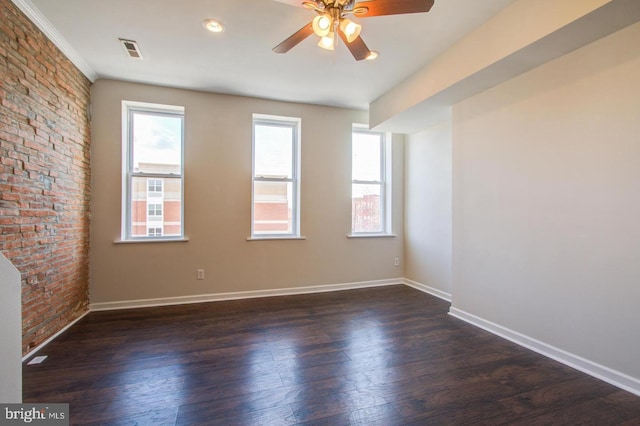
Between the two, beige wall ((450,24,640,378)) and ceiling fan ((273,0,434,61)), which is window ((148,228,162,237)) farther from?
beige wall ((450,24,640,378))

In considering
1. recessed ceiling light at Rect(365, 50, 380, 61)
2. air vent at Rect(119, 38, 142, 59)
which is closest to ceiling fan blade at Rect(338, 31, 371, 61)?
recessed ceiling light at Rect(365, 50, 380, 61)


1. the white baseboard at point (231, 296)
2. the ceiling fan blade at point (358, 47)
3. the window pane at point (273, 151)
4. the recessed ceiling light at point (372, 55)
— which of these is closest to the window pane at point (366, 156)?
the window pane at point (273, 151)

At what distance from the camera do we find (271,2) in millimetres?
2250

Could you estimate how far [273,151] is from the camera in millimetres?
4352

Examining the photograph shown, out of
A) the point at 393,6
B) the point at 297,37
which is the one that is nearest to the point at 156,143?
the point at 297,37

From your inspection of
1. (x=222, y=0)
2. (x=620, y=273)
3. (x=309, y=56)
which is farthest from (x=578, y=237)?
(x=222, y=0)

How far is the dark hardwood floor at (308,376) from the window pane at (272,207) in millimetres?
1422

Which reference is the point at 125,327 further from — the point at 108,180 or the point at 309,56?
the point at 309,56

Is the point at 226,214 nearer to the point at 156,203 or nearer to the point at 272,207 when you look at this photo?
the point at 272,207

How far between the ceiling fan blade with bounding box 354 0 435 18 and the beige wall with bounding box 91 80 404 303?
258 centimetres

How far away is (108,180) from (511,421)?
4444 mm

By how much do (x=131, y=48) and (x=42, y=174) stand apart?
4.73ft

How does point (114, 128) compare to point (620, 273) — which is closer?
point (620, 273)

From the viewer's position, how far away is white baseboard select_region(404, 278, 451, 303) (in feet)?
13.3
